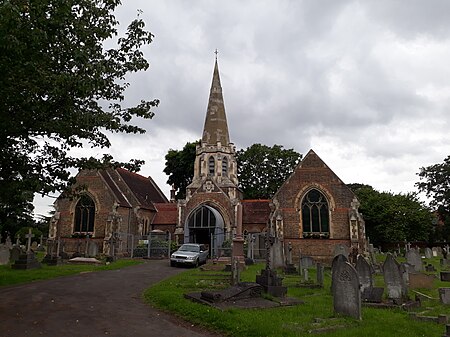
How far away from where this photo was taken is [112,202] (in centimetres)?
2995

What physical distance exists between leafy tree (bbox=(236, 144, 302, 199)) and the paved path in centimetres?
3486

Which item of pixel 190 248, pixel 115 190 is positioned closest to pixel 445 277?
pixel 190 248

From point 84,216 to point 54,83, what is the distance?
2518 centimetres

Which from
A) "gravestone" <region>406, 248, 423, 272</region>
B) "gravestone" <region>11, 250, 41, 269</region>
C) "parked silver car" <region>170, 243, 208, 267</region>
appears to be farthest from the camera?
"parked silver car" <region>170, 243, 208, 267</region>

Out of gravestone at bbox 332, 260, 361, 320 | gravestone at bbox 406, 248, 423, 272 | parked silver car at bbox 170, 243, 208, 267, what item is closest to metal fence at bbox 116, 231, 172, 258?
parked silver car at bbox 170, 243, 208, 267

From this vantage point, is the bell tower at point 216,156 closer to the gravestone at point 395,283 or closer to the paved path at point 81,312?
the paved path at point 81,312

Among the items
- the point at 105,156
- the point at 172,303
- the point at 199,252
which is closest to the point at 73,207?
the point at 199,252

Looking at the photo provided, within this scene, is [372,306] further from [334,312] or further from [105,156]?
[105,156]

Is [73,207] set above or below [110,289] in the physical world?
above

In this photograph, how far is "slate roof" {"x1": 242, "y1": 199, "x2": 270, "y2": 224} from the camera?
1283 inches

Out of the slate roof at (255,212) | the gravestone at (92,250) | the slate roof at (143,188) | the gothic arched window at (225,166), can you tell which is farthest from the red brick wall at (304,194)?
A: the slate roof at (143,188)

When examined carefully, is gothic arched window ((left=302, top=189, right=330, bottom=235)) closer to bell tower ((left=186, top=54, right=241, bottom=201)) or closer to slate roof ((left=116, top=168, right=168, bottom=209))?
bell tower ((left=186, top=54, right=241, bottom=201))

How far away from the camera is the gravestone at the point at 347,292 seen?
809 cm

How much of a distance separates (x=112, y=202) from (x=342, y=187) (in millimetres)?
18903
